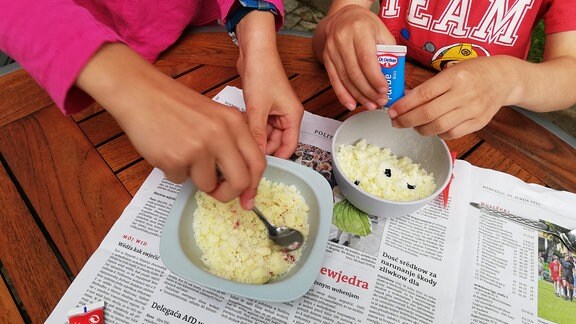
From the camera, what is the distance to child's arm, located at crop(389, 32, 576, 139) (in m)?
0.51

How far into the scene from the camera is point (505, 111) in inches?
28.1

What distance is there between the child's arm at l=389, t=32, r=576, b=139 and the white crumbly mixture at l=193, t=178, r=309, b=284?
206 mm

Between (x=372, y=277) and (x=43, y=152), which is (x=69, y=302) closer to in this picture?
(x=43, y=152)

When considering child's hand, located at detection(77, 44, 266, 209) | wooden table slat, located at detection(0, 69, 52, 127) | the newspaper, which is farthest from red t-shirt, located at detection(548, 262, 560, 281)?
wooden table slat, located at detection(0, 69, 52, 127)

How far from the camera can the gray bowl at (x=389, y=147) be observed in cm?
53

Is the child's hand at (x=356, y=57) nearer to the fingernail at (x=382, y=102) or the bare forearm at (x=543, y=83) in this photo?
the fingernail at (x=382, y=102)

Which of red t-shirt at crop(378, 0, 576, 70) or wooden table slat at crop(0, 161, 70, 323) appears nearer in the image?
wooden table slat at crop(0, 161, 70, 323)

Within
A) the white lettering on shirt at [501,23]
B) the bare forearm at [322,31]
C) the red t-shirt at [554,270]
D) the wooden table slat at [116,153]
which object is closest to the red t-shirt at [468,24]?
the white lettering on shirt at [501,23]

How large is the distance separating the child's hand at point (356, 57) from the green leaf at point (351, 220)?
0.17 meters

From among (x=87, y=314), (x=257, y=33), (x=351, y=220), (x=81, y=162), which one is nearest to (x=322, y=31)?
(x=257, y=33)

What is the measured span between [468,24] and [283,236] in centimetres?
62

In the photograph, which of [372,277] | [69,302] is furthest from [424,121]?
[69,302]

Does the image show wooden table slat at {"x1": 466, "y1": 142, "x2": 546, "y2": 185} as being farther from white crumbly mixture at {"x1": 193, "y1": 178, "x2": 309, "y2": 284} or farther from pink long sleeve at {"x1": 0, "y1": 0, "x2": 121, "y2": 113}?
pink long sleeve at {"x1": 0, "y1": 0, "x2": 121, "y2": 113}

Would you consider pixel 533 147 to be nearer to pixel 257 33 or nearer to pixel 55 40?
pixel 257 33
